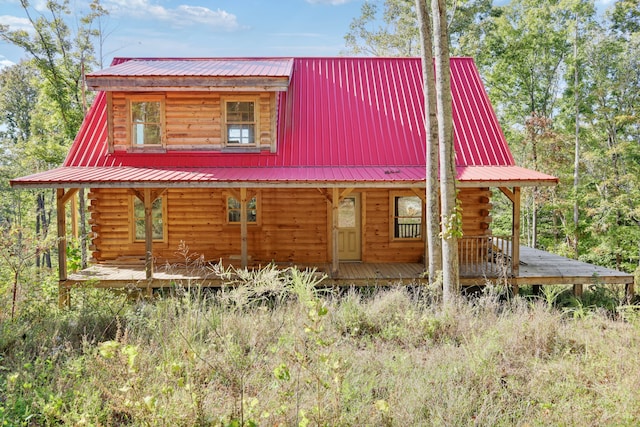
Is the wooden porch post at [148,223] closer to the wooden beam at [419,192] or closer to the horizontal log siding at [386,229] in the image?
the horizontal log siding at [386,229]

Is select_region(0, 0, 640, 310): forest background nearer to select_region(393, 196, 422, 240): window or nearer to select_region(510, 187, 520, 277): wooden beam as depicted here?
select_region(393, 196, 422, 240): window

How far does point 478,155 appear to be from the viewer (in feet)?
37.7

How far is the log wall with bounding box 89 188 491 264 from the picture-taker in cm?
1163

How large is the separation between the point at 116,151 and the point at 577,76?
21005 millimetres

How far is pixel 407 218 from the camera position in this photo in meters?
11.9

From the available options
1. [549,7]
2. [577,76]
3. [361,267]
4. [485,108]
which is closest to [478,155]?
[485,108]

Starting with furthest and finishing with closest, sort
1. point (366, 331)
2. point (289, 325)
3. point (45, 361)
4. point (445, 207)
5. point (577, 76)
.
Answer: point (577, 76)
point (445, 207)
point (366, 331)
point (289, 325)
point (45, 361)

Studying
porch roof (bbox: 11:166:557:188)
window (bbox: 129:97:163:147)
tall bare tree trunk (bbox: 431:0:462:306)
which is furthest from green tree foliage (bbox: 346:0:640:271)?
window (bbox: 129:97:163:147)

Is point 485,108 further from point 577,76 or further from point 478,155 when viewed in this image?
point 577,76

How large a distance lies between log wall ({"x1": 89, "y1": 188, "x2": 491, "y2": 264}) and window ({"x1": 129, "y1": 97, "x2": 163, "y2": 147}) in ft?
5.16

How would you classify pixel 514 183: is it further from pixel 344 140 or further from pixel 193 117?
pixel 193 117

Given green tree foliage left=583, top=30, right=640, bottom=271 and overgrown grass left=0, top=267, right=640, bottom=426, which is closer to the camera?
overgrown grass left=0, top=267, right=640, bottom=426

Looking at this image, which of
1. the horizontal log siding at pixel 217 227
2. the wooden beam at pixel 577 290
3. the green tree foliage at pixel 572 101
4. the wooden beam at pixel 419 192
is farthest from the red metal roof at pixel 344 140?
the green tree foliage at pixel 572 101

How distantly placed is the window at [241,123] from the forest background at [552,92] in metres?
10.1
